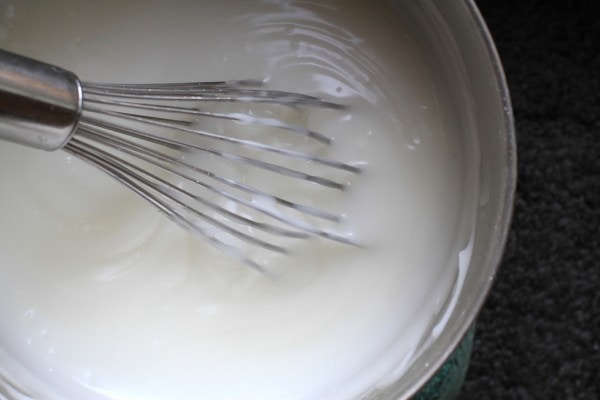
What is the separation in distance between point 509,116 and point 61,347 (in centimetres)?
57

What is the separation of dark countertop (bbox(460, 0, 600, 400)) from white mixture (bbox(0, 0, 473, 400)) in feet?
1.21

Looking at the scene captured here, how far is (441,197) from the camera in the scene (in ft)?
3.11

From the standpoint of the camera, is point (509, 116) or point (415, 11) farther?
point (415, 11)

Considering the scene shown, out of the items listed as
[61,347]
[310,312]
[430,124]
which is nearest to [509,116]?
[430,124]

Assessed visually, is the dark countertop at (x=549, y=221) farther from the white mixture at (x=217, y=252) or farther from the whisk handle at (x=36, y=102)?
the whisk handle at (x=36, y=102)

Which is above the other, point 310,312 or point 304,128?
point 304,128

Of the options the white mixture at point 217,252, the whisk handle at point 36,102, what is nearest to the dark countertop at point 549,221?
the white mixture at point 217,252

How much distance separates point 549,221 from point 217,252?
570mm

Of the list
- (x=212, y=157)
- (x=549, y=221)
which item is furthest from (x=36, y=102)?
(x=549, y=221)

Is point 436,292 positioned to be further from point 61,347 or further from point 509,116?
point 61,347

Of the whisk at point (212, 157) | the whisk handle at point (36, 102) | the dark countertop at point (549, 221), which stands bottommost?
the dark countertop at point (549, 221)

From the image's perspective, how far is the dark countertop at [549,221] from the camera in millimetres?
1245

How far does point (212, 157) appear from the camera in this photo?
0.99m

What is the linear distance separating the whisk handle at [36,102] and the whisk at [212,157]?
3.1 inches
